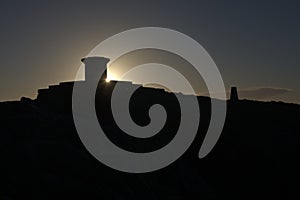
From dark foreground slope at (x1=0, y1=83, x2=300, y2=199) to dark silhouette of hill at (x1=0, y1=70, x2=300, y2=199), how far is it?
0.18ft

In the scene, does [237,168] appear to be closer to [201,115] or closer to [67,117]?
[201,115]

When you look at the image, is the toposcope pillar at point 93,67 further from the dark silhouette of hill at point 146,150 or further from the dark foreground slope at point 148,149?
the dark foreground slope at point 148,149

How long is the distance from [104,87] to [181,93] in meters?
11.2

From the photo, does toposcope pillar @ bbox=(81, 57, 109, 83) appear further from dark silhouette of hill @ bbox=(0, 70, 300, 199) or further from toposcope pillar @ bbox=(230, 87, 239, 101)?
toposcope pillar @ bbox=(230, 87, 239, 101)

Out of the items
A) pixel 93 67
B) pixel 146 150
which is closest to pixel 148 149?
pixel 146 150

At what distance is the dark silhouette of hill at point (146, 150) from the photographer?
2134 cm

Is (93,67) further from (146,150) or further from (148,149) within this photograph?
(146,150)

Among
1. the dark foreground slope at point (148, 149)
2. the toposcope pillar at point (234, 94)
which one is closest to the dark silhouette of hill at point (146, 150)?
the dark foreground slope at point (148, 149)

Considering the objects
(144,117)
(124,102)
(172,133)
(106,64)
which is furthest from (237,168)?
(106,64)

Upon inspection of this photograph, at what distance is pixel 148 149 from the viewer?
91.8ft

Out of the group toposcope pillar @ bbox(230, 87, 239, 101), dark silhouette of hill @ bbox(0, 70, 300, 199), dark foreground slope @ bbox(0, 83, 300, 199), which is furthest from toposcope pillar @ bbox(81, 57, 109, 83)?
toposcope pillar @ bbox(230, 87, 239, 101)

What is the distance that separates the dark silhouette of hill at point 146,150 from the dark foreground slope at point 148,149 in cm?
6

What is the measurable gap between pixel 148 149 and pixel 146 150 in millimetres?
302

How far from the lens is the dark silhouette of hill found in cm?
2134
